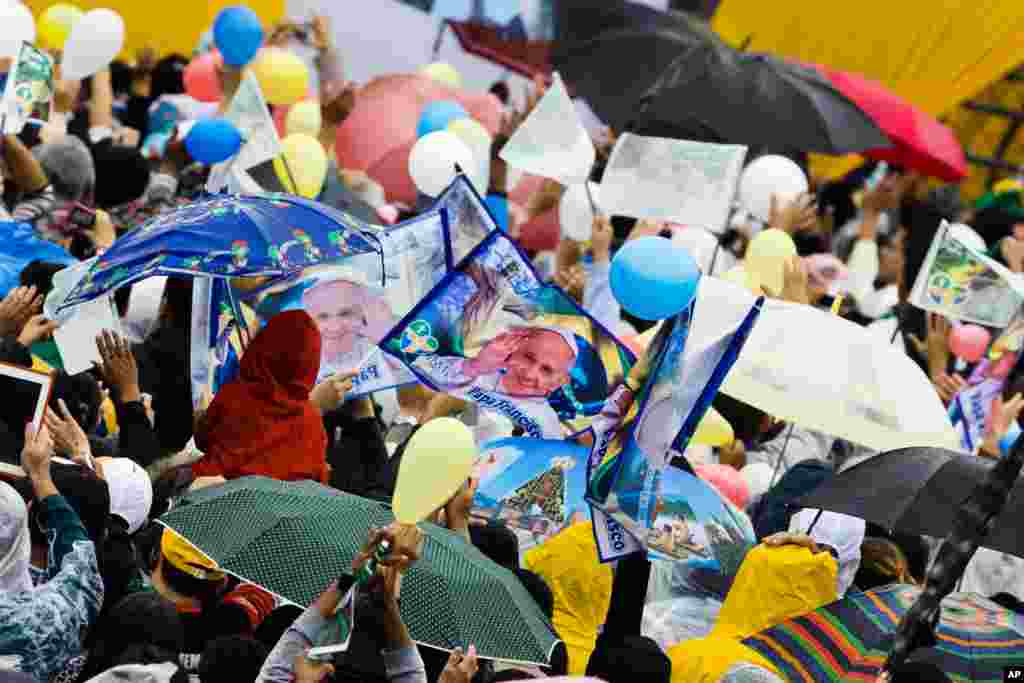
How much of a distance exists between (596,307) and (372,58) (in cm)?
447

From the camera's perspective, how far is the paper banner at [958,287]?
6406 millimetres

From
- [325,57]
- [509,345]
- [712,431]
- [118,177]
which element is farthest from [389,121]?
[509,345]

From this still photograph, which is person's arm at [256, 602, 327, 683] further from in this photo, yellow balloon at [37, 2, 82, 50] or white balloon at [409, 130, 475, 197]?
yellow balloon at [37, 2, 82, 50]

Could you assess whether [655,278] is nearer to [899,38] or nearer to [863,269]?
[863,269]

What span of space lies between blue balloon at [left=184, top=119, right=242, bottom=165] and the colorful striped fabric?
277 cm

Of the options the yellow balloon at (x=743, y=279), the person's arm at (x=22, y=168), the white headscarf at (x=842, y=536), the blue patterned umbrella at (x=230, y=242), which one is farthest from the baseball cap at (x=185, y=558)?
the yellow balloon at (x=743, y=279)

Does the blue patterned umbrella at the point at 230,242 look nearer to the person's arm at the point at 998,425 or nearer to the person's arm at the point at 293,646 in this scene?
the person's arm at the point at 293,646

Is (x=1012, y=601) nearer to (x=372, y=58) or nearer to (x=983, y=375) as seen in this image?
(x=983, y=375)

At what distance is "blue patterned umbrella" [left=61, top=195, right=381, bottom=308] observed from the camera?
14.5 feet

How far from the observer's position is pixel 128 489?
446cm

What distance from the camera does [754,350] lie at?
5.37 meters

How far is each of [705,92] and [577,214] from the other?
1788mm

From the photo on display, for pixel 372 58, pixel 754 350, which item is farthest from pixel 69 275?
pixel 372 58

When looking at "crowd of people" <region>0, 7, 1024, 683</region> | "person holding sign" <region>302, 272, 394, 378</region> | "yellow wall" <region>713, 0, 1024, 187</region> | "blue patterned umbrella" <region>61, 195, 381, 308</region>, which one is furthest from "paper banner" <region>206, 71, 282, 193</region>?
"yellow wall" <region>713, 0, 1024, 187</region>
